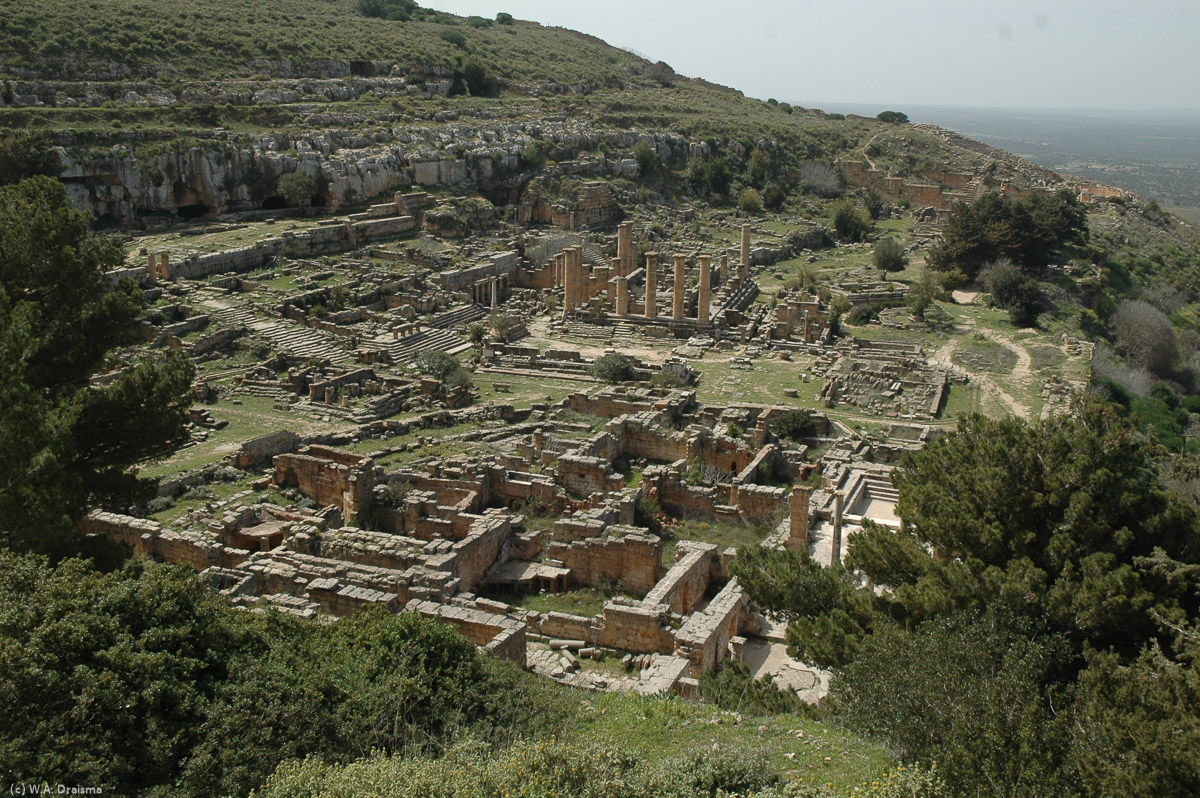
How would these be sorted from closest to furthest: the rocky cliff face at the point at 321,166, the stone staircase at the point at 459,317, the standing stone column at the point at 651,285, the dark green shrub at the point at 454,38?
the stone staircase at the point at 459,317 < the standing stone column at the point at 651,285 < the rocky cliff face at the point at 321,166 < the dark green shrub at the point at 454,38

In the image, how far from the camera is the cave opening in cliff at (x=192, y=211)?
43841mm

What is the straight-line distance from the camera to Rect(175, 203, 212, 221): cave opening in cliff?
43841mm

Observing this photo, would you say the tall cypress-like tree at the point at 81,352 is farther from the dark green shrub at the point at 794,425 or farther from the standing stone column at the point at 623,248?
the standing stone column at the point at 623,248

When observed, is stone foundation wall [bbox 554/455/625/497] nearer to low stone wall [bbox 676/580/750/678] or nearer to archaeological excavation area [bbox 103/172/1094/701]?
archaeological excavation area [bbox 103/172/1094/701]

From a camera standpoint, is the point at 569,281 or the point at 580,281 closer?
the point at 569,281

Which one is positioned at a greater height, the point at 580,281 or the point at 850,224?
the point at 850,224

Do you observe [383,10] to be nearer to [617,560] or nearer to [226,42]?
[226,42]

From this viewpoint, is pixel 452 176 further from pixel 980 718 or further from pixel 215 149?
pixel 980 718

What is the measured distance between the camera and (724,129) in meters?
72.3

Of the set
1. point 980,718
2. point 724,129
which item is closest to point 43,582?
point 980,718

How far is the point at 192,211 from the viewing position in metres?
44.2

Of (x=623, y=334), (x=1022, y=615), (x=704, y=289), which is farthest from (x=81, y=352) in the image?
(x=704, y=289)

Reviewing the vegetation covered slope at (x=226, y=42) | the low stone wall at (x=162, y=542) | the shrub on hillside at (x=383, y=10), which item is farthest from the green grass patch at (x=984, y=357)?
the shrub on hillside at (x=383, y=10)

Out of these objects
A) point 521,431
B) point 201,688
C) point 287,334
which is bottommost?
point 521,431
